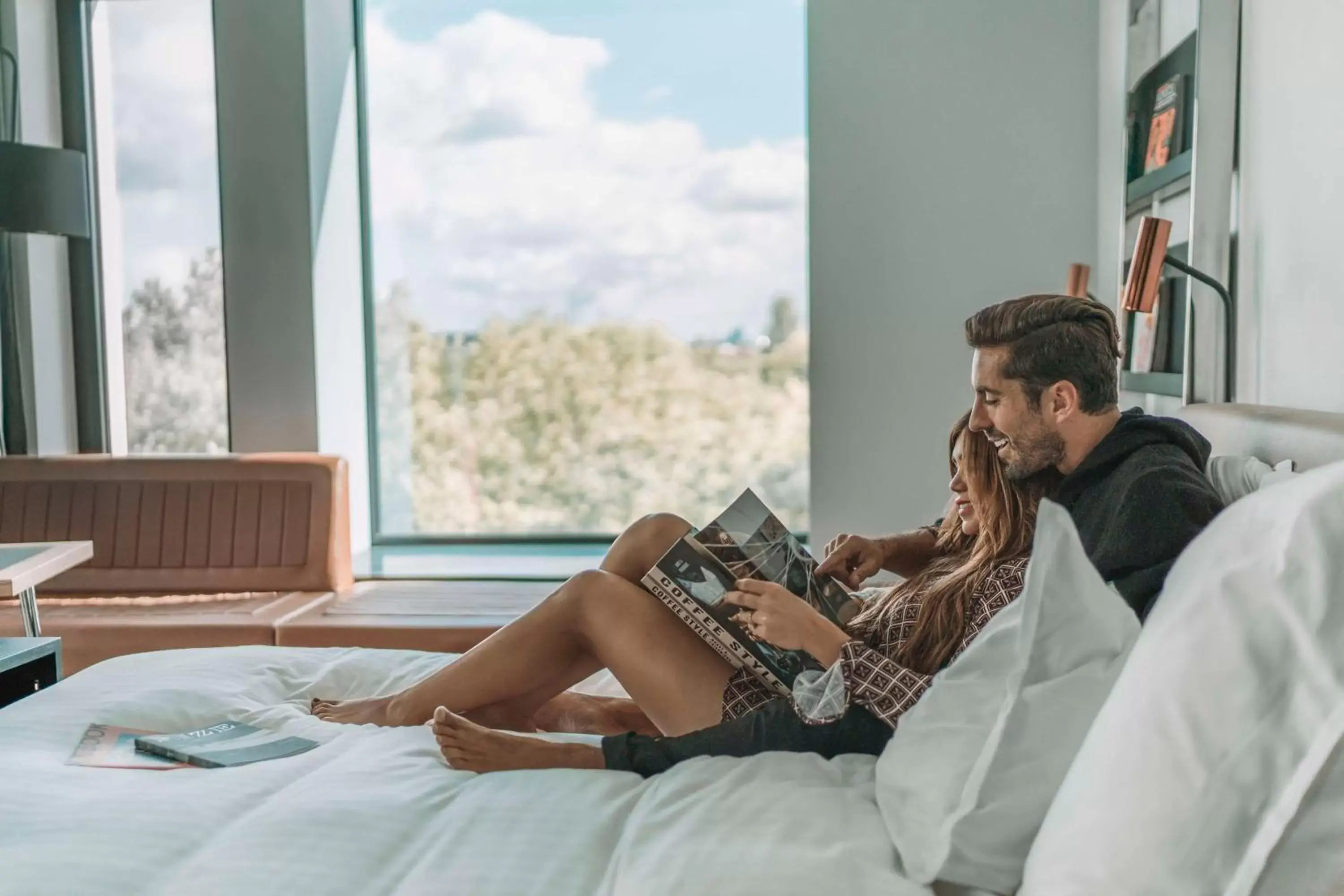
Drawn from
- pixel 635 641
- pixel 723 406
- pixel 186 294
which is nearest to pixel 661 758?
pixel 635 641

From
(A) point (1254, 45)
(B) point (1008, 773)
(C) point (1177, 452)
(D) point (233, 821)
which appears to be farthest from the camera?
(A) point (1254, 45)

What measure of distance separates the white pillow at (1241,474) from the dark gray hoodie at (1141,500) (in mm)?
27

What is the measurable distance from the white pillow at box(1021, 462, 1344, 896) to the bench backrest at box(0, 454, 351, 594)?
10.2ft

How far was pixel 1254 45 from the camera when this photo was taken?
223cm

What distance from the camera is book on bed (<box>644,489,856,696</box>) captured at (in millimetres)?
1919

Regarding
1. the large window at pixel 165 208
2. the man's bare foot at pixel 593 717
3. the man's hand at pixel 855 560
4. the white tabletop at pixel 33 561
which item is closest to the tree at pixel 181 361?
→ the large window at pixel 165 208

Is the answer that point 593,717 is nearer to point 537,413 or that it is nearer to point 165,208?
point 537,413

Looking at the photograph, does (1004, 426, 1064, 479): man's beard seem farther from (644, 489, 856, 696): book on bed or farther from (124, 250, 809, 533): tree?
(124, 250, 809, 533): tree

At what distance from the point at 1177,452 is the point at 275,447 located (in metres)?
3.28

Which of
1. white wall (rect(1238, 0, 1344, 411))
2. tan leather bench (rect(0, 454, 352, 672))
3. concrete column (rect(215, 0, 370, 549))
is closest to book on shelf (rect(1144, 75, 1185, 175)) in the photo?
white wall (rect(1238, 0, 1344, 411))

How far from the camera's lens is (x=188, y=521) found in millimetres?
3814

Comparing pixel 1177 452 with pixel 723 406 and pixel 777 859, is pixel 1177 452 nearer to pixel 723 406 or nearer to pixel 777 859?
pixel 777 859

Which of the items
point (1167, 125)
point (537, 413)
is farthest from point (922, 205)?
point (537, 413)

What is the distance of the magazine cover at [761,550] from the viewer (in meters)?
1.98
